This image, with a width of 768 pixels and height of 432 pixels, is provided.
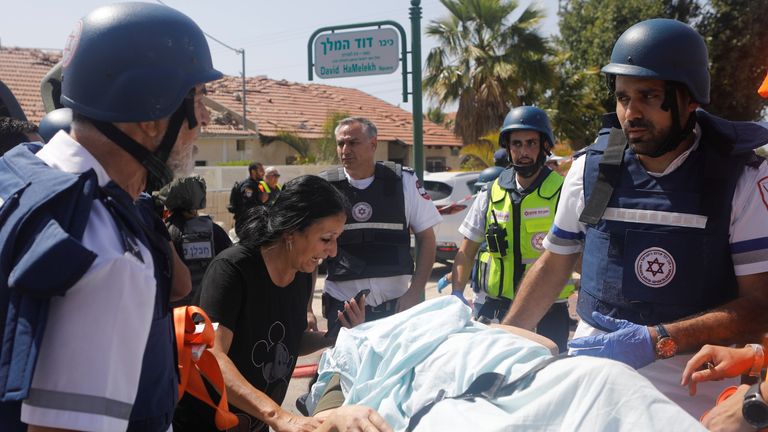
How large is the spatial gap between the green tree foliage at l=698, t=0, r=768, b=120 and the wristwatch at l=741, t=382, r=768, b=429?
22845 millimetres

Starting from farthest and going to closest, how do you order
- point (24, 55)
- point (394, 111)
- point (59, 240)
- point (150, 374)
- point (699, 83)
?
point (394, 111), point (24, 55), point (699, 83), point (150, 374), point (59, 240)

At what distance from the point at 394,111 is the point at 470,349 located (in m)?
32.1

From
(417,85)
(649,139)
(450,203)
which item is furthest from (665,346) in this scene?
(450,203)

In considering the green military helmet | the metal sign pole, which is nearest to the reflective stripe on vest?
the green military helmet

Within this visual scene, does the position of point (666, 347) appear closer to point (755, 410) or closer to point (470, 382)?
point (755, 410)

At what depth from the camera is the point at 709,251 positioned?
231cm

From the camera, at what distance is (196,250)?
15.8 ft

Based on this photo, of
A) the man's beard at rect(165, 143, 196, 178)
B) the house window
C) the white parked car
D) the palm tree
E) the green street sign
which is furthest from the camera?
the house window

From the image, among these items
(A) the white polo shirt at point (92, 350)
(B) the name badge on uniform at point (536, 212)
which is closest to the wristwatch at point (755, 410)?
(A) the white polo shirt at point (92, 350)

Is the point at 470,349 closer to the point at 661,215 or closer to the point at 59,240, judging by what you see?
the point at 661,215

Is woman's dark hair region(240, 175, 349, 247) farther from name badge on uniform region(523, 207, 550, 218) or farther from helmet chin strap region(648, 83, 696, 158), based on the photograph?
name badge on uniform region(523, 207, 550, 218)

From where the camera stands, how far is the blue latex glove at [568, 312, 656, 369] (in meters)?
2.23

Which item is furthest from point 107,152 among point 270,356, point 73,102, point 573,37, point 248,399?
point 573,37

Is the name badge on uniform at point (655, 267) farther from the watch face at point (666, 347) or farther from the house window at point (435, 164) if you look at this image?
the house window at point (435, 164)
